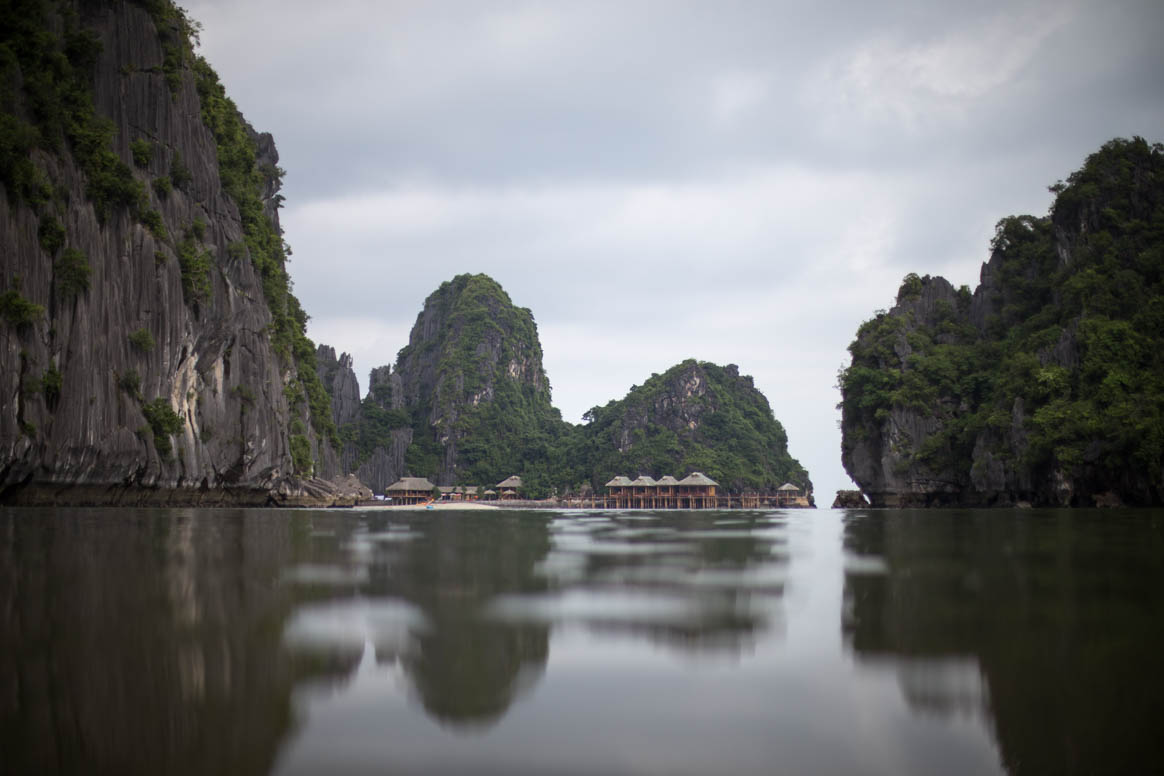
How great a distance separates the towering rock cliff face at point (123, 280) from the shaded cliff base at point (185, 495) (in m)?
0.14

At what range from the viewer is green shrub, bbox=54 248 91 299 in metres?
26.3

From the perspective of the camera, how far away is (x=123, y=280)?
30844 mm

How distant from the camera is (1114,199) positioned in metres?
51.3

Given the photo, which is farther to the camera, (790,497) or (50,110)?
(790,497)

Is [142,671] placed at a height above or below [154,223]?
below

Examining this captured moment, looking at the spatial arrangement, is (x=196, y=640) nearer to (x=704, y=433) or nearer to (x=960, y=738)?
(x=960, y=738)

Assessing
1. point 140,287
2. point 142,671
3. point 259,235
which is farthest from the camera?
point 259,235

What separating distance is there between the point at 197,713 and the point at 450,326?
13028cm

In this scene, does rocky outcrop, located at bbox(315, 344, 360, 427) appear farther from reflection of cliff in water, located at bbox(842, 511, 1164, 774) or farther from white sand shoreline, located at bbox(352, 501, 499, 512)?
reflection of cliff in water, located at bbox(842, 511, 1164, 774)

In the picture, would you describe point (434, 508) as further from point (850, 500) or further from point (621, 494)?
point (850, 500)

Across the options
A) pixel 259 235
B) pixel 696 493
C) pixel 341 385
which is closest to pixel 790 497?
pixel 696 493

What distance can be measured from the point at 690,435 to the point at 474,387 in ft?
115


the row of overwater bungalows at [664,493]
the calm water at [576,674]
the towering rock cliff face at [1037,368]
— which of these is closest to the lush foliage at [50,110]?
the calm water at [576,674]

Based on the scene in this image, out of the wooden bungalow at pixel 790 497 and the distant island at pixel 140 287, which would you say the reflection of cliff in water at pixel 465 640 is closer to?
the distant island at pixel 140 287
